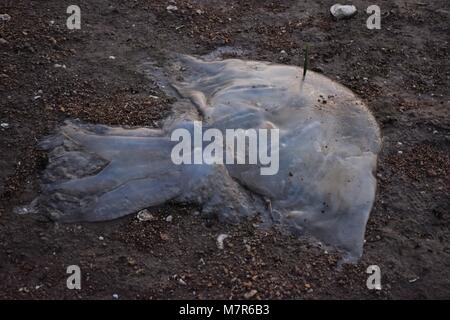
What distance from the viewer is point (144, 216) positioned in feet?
8.87

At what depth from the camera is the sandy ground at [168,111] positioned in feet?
8.18

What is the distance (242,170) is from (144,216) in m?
0.54

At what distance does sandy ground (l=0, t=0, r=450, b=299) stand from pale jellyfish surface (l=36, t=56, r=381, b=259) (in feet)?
0.26

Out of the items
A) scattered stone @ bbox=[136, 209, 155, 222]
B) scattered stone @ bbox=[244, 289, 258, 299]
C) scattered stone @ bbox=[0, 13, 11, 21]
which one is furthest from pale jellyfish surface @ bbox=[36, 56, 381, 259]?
scattered stone @ bbox=[0, 13, 11, 21]

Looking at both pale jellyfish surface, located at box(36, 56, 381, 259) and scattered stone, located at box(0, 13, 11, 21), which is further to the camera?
scattered stone, located at box(0, 13, 11, 21)

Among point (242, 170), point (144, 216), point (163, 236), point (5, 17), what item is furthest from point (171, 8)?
point (163, 236)

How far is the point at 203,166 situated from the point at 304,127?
0.64 meters

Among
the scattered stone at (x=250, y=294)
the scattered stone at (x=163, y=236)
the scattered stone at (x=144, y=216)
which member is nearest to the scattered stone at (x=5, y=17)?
the scattered stone at (x=144, y=216)

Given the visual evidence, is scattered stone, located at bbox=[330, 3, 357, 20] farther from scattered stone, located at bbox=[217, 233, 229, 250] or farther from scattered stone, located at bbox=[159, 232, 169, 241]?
scattered stone, located at bbox=[159, 232, 169, 241]

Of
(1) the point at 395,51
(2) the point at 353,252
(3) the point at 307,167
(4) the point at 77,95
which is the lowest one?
(2) the point at 353,252

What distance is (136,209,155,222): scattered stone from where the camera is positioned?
8.85 ft
